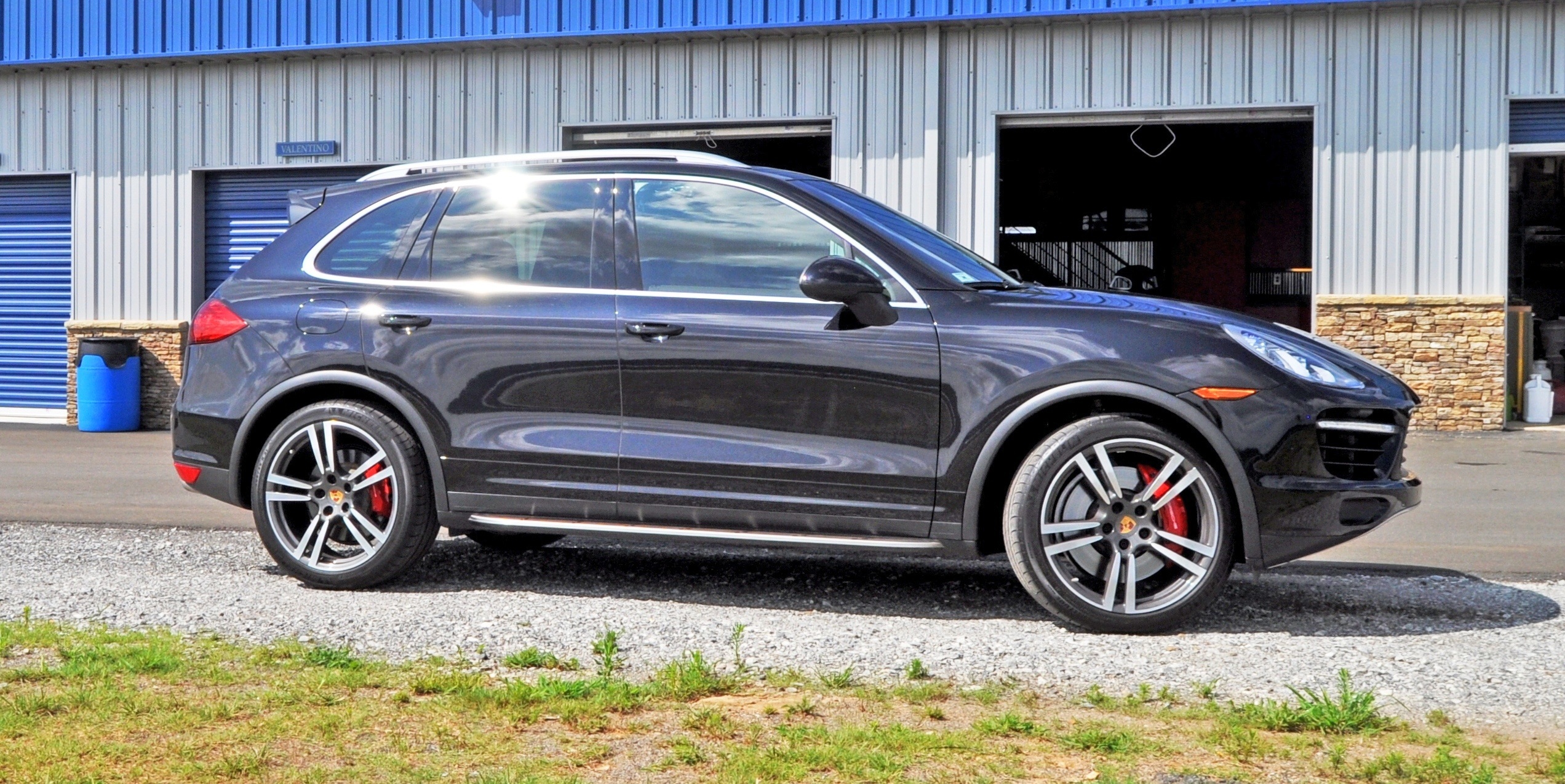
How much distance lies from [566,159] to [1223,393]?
2.71m

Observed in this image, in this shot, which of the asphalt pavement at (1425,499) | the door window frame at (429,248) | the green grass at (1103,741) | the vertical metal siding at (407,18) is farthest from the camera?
the vertical metal siding at (407,18)


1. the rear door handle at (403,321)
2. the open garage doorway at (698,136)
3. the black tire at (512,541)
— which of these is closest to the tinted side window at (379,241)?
the rear door handle at (403,321)

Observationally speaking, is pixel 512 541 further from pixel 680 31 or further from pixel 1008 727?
pixel 680 31

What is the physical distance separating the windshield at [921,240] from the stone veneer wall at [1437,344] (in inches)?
419

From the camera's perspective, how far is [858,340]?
5461 mm

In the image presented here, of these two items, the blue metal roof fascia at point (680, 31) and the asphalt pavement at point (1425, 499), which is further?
the blue metal roof fascia at point (680, 31)

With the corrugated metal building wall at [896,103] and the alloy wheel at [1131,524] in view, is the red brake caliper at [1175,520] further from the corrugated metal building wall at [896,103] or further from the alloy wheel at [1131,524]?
the corrugated metal building wall at [896,103]

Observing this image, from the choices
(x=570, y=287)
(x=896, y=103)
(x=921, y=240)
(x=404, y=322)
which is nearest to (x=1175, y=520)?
(x=921, y=240)

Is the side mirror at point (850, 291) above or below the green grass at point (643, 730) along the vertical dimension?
above

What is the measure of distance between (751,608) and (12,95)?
16732 millimetres

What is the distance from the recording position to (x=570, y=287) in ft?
19.4

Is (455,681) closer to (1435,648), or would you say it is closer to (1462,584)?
(1435,648)

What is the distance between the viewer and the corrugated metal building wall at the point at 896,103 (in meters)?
15.5

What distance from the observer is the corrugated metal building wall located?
15.5 meters
